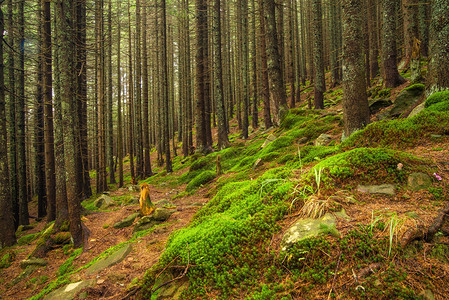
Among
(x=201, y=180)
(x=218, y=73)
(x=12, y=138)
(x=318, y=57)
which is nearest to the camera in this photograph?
(x=201, y=180)

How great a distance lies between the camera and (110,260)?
4133 mm

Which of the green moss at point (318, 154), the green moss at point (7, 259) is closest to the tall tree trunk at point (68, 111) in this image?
the green moss at point (7, 259)

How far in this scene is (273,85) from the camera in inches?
403

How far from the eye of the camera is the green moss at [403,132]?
12.5 feet

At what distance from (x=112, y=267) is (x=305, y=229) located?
344cm

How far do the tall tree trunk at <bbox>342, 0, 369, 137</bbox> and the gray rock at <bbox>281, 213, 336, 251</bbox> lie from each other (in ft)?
11.7

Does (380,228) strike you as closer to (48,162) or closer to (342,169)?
(342,169)

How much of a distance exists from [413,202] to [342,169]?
75cm

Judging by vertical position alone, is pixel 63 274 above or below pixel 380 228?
below

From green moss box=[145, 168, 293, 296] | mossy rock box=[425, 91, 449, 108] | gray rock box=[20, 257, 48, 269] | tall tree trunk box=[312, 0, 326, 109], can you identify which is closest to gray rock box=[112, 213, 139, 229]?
gray rock box=[20, 257, 48, 269]

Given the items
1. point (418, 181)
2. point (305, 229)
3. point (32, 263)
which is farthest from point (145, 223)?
point (418, 181)

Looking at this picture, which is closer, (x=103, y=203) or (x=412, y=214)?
(x=412, y=214)

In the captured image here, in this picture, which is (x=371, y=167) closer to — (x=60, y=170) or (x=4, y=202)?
(x=60, y=170)

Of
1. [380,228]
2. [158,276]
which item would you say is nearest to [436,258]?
[380,228]
